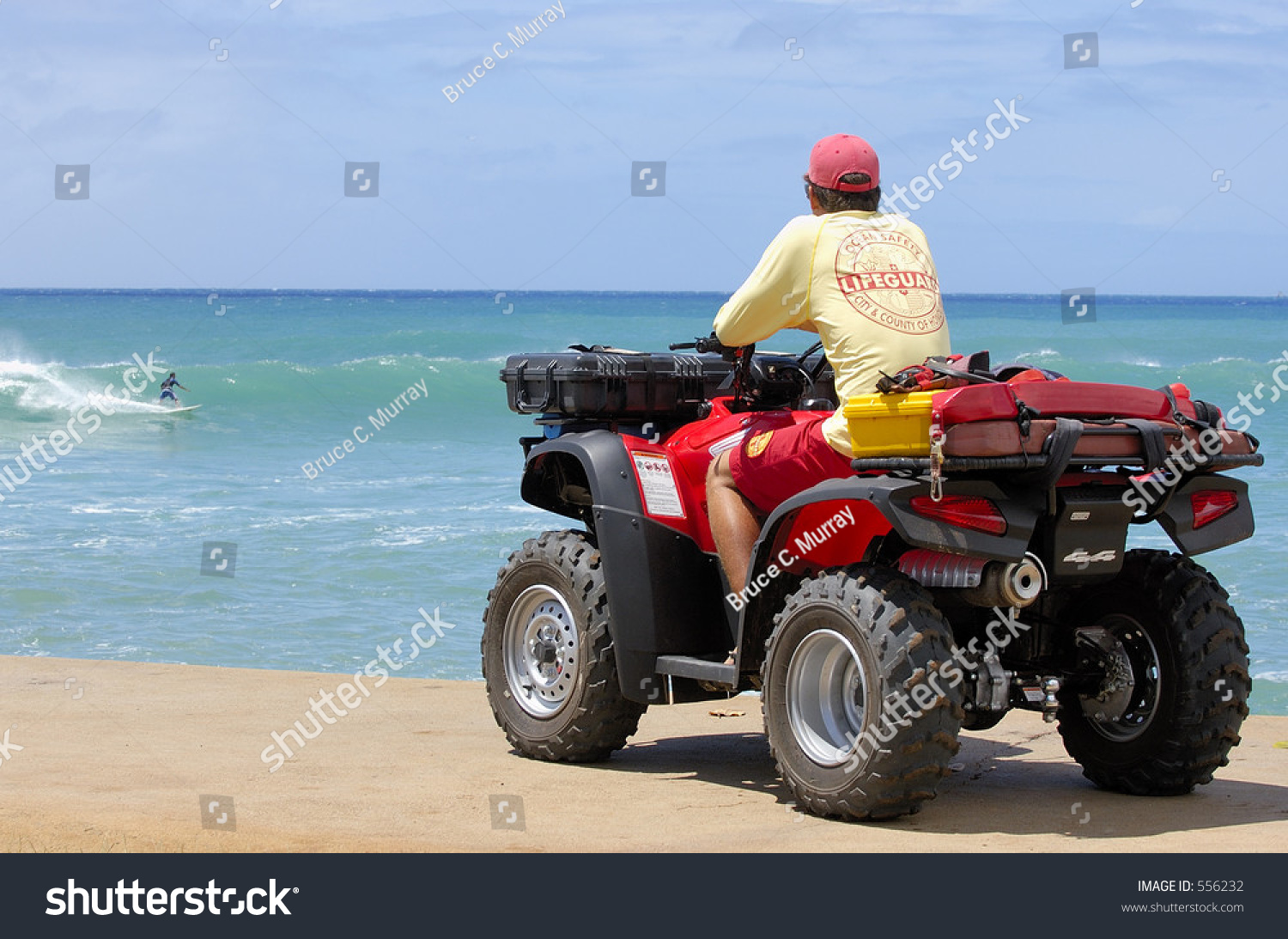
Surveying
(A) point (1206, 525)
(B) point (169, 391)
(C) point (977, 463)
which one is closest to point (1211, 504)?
(A) point (1206, 525)

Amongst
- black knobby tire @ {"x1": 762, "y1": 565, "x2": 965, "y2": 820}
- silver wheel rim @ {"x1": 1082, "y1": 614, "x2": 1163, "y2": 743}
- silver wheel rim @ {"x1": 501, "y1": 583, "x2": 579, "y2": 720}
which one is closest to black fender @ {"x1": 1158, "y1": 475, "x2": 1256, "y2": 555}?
silver wheel rim @ {"x1": 1082, "y1": 614, "x2": 1163, "y2": 743}

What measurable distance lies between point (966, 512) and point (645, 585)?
5.13 ft

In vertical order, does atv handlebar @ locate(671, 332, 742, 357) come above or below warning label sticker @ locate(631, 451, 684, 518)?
above

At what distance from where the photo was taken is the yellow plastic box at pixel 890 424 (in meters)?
4.63

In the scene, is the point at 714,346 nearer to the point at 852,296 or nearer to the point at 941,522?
the point at 852,296

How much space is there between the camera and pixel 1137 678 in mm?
5473

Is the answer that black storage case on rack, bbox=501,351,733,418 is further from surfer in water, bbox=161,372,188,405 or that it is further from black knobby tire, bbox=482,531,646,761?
surfer in water, bbox=161,372,188,405

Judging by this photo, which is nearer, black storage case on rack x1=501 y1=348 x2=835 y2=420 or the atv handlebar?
the atv handlebar

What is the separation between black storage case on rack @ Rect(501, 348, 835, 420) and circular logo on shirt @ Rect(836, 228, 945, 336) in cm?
79

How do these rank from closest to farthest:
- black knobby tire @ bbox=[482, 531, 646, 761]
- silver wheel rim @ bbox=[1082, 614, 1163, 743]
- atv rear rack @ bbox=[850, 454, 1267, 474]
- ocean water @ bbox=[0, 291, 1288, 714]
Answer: atv rear rack @ bbox=[850, 454, 1267, 474], silver wheel rim @ bbox=[1082, 614, 1163, 743], black knobby tire @ bbox=[482, 531, 646, 761], ocean water @ bbox=[0, 291, 1288, 714]

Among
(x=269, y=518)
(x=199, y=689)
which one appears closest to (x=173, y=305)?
(x=269, y=518)

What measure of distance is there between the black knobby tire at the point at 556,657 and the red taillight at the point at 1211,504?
2110 mm

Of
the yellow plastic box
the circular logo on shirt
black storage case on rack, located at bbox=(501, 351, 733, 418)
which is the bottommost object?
the yellow plastic box

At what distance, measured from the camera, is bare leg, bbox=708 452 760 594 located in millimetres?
5547
